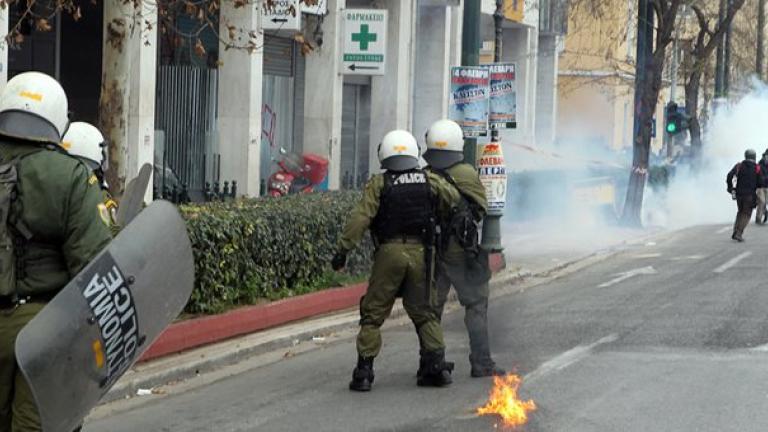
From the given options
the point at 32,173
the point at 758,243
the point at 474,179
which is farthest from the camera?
the point at 758,243

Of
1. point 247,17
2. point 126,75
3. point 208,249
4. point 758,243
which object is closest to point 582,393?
point 208,249

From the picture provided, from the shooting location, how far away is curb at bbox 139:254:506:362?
10367mm

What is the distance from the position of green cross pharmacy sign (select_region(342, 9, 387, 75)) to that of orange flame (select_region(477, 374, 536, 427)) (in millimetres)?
11263

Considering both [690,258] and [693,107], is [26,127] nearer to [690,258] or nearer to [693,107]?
[690,258]

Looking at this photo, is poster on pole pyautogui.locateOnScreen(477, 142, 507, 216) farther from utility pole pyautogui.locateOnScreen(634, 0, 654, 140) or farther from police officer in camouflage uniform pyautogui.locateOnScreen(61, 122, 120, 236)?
utility pole pyautogui.locateOnScreen(634, 0, 654, 140)

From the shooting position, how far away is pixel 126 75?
11203 millimetres

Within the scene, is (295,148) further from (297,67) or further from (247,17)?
(247,17)

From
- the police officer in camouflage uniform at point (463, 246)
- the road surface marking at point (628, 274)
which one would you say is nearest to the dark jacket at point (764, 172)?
the road surface marking at point (628, 274)

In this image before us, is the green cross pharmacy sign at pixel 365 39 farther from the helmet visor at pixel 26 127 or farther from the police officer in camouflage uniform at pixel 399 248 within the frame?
the helmet visor at pixel 26 127

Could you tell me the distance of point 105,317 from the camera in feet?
16.3

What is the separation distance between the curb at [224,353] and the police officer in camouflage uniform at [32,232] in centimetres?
384

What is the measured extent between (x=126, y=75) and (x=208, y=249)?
5.38 ft

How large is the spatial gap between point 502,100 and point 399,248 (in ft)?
28.5

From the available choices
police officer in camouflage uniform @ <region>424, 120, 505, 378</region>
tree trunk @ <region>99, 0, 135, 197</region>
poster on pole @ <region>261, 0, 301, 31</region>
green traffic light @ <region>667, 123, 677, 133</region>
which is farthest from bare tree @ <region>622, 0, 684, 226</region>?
police officer in camouflage uniform @ <region>424, 120, 505, 378</region>
